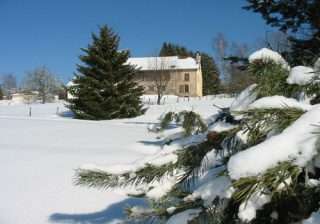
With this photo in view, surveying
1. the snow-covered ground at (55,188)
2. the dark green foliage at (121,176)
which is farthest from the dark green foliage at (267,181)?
the snow-covered ground at (55,188)

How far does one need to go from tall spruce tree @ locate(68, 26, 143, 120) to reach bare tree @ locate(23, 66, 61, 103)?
155 ft

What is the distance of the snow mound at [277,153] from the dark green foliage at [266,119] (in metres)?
0.13

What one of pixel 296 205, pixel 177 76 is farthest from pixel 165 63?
pixel 296 205

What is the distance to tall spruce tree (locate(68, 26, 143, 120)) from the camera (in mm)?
25188

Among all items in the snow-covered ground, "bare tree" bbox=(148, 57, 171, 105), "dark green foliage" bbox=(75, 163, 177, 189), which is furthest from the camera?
"bare tree" bbox=(148, 57, 171, 105)

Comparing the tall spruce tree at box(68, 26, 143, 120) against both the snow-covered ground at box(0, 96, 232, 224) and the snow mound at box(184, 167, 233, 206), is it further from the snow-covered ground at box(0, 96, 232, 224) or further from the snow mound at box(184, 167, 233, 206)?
the snow mound at box(184, 167, 233, 206)

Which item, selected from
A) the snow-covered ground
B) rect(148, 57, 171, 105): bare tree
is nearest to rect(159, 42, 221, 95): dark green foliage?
rect(148, 57, 171, 105): bare tree

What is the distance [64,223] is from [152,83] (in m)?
57.2

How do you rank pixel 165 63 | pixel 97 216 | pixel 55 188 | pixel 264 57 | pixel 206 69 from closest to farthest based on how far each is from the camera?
pixel 264 57
pixel 97 216
pixel 55 188
pixel 165 63
pixel 206 69

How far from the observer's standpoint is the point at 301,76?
1307 mm

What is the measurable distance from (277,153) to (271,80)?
0.57 m

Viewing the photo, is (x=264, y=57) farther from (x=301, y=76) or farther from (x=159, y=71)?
(x=159, y=71)

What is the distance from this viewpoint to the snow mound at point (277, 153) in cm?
83

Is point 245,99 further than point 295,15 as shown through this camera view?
No
